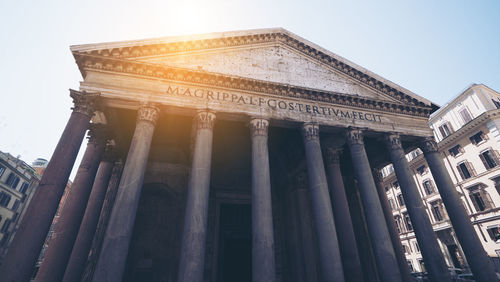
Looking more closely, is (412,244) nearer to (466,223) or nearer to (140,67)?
(466,223)

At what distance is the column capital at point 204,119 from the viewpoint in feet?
30.6

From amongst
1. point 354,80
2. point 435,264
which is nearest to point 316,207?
point 435,264

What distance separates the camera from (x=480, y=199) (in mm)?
21984

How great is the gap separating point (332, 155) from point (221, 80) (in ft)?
21.1

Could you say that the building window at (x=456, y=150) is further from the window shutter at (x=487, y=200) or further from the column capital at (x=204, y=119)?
the column capital at (x=204, y=119)

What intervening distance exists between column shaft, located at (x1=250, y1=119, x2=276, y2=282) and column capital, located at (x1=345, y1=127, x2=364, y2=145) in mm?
3927

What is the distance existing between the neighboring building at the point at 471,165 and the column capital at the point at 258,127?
75.0ft

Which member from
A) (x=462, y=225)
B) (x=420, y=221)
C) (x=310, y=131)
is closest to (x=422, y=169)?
(x=462, y=225)

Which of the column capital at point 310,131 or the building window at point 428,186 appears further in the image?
the building window at point 428,186

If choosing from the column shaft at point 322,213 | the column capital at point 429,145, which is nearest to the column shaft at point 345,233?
the column shaft at point 322,213

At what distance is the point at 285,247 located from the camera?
13781 millimetres

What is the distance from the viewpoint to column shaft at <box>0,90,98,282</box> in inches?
244

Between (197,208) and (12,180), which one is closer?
(197,208)

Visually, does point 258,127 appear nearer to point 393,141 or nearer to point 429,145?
point 393,141
